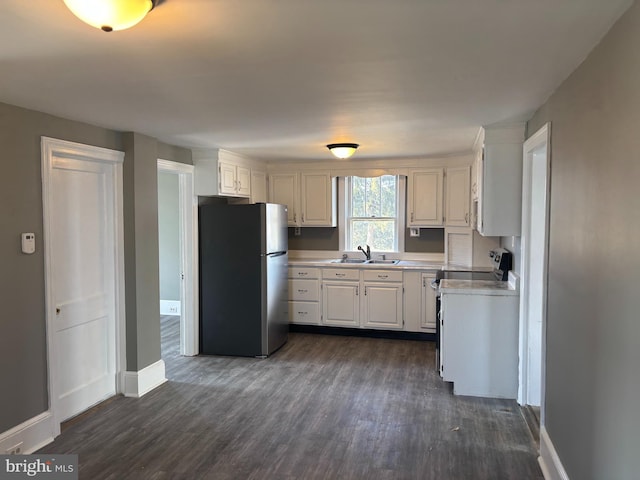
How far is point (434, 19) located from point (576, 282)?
1346mm

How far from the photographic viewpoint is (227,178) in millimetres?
4840

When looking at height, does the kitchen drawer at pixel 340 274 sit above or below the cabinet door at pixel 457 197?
below

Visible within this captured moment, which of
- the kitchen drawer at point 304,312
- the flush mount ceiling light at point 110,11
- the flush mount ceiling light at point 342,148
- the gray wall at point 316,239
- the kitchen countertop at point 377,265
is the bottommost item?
the kitchen drawer at point 304,312

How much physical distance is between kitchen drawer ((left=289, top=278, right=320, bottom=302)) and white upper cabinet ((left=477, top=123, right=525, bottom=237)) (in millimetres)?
2510

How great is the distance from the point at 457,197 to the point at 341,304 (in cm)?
187

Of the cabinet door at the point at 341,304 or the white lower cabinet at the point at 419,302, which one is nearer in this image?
the white lower cabinet at the point at 419,302

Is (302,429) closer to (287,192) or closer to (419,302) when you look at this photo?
(419,302)

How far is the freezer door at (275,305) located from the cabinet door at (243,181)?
2.79 ft

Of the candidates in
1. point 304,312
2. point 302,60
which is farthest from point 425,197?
point 302,60

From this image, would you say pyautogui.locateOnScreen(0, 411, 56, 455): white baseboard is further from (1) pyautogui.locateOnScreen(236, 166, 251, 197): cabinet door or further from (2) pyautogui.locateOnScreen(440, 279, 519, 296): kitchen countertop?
(2) pyautogui.locateOnScreen(440, 279, 519, 296): kitchen countertop

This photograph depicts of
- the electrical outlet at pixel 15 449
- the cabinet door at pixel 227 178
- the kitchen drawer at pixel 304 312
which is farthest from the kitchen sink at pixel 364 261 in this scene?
the electrical outlet at pixel 15 449

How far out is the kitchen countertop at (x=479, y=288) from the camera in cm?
369

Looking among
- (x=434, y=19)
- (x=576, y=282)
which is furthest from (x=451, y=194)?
(x=434, y=19)

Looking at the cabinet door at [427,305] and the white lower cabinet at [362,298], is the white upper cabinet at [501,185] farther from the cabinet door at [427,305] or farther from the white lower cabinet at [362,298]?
the white lower cabinet at [362,298]
